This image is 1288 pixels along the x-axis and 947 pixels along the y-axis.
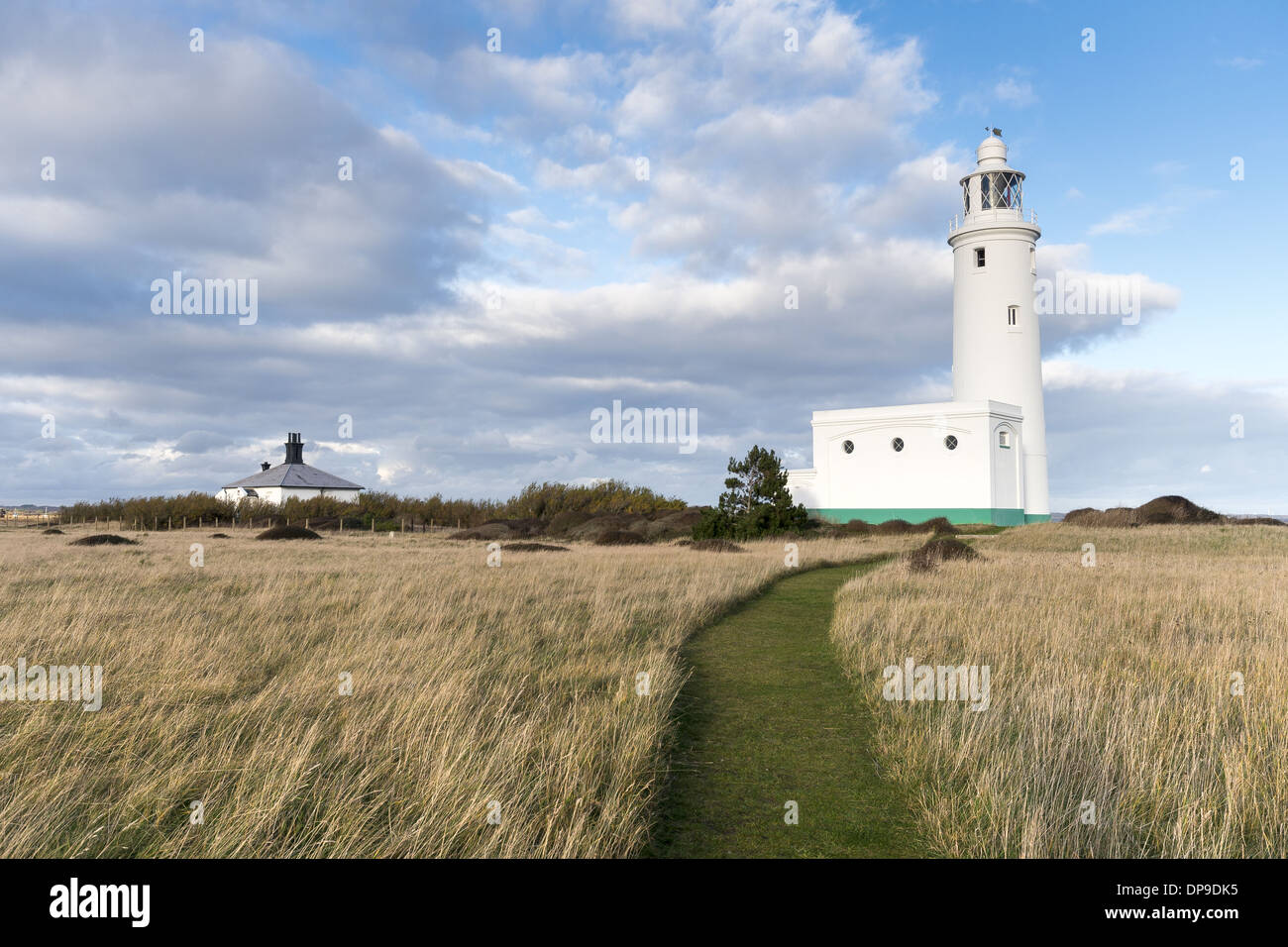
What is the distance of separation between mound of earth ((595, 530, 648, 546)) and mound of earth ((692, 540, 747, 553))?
17.4ft

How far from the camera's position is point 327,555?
22.5 m

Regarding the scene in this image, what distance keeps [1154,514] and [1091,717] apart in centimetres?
3661

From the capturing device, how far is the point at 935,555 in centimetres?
1889

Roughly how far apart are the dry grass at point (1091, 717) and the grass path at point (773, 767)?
0.94 ft

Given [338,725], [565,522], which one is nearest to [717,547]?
[565,522]

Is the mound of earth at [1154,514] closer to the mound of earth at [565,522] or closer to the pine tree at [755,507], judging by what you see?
the pine tree at [755,507]

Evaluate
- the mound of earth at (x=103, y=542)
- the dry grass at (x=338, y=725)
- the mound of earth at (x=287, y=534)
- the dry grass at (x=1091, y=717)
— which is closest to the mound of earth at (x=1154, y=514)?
the dry grass at (x=1091, y=717)

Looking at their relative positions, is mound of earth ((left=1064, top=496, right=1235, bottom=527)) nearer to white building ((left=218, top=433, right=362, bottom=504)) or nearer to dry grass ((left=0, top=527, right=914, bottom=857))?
dry grass ((left=0, top=527, right=914, bottom=857))

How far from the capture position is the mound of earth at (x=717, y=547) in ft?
79.3

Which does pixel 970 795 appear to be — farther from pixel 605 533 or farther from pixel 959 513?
pixel 959 513

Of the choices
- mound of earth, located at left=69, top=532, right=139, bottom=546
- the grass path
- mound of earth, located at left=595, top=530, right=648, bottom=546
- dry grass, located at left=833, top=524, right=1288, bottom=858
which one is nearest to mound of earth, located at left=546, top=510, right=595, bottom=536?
mound of earth, located at left=595, top=530, right=648, bottom=546

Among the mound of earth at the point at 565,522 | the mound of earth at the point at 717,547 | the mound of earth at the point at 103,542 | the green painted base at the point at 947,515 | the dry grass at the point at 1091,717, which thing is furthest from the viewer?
the mound of earth at the point at 565,522
